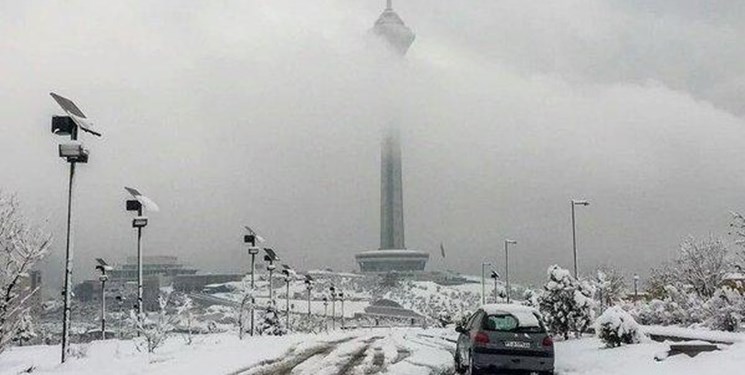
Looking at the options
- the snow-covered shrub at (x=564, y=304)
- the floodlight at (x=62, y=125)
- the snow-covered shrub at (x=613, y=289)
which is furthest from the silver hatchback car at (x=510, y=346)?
the snow-covered shrub at (x=613, y=289)

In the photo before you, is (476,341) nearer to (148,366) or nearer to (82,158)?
(148,366)

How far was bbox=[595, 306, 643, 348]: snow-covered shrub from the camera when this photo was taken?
23.1 meters

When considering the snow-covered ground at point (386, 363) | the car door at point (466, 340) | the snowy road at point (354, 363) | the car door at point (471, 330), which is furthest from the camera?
the snowy road at point (354, 363)

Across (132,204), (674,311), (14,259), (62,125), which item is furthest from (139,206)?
(674,311)

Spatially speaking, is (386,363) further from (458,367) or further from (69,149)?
(69,149)

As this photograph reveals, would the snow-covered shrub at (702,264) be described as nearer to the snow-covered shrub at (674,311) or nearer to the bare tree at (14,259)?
the snow-covered shrub at (674,311)

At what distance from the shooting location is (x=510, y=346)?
16.5 m

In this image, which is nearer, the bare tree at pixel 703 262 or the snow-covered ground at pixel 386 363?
the snow-covered ground at pixel 386 363

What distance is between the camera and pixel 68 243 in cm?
2322

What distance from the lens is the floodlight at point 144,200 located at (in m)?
33.0

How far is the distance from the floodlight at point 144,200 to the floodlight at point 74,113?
8.73 m

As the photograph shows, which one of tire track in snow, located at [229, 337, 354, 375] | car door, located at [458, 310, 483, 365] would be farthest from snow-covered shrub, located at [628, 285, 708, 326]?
car door, located at [458, 310, 483, 365]

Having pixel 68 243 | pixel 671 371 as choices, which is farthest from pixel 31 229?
pixel 671 371

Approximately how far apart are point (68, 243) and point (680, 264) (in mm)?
56273
